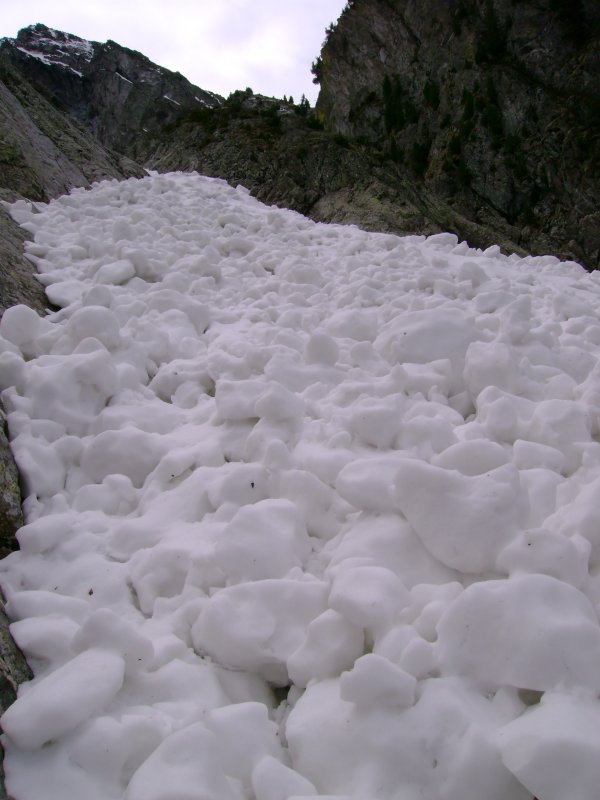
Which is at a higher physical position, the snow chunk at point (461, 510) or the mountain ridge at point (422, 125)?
the mountain ridge at point (422, 125)

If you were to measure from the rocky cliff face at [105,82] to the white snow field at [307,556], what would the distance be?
2462 centimetres

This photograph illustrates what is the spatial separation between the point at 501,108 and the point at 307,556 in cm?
2109

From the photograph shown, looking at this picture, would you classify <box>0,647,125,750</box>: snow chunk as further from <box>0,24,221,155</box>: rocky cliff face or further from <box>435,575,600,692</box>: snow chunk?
<box>0,24,221,155</box>: rocky cliff face

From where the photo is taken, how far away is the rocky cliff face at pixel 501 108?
17656mm

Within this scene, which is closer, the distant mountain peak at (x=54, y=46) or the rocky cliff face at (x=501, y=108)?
the rocky cliff face at (x=501, y=108)

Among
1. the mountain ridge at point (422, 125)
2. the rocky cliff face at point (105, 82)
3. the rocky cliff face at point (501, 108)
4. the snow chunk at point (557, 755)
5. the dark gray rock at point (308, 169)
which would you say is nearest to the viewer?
the snow chunk at point (557, 755)

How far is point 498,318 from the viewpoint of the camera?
111 inches

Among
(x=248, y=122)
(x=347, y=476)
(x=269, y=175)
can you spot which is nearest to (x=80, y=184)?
(x=269, y=175)

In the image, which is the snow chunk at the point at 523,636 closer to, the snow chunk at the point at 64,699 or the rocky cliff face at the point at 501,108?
the snow chunk at the point at 64,699

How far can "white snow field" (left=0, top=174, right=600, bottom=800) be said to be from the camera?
0.99 meters

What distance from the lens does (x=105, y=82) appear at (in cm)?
2820

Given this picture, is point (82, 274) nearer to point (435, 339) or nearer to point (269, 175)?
point (435, 339)

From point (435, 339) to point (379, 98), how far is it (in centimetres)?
2272

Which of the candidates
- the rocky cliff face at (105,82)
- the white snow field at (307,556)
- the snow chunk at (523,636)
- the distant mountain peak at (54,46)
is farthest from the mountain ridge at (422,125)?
the snow chunk at (523,636)
